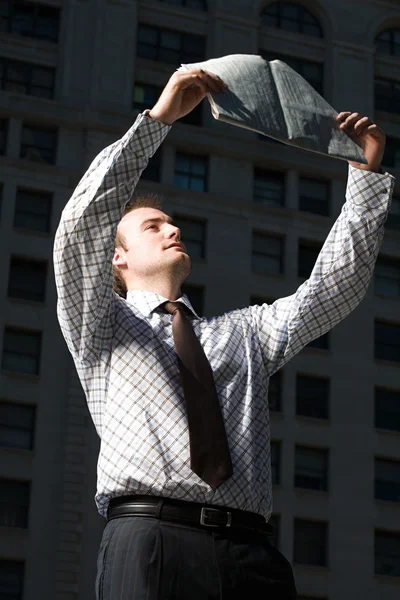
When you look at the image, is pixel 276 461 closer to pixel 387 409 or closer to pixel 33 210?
pixel 387 409

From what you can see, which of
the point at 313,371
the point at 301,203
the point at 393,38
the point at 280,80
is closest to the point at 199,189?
the point at 301,203

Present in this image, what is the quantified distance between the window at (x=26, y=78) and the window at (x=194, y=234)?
254 inches

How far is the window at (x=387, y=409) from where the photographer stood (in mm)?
39875

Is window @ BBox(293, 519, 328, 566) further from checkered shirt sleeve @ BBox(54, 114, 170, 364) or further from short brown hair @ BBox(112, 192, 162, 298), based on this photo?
checkered shirt sleeve @ BBox(54, 114, 170, 364)

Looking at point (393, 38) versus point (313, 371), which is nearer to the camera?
point (313, 371)

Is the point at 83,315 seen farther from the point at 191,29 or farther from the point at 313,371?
the point at 191,29

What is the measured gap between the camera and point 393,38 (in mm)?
46812

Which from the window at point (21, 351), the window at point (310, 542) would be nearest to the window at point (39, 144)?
the window at point (21, 351)

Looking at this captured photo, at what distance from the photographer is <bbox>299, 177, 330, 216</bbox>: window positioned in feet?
139

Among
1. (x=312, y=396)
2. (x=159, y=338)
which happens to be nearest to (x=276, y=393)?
(x=312, y=396)

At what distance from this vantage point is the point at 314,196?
42656 millimetres

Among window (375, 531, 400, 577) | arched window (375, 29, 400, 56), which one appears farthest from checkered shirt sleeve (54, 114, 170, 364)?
arched window (375, 29, 400, 56)

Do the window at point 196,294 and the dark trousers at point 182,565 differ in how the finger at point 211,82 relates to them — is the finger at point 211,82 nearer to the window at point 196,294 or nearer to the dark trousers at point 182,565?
the dark trousers at point 182,565

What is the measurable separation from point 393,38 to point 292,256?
1170 centimetres
